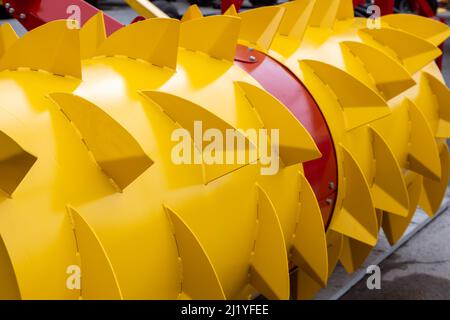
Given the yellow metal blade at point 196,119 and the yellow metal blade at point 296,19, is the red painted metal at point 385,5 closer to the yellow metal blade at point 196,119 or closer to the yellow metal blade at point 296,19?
the yellow metal blade at point 296,19

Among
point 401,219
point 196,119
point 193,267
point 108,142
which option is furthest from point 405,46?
point 108,142

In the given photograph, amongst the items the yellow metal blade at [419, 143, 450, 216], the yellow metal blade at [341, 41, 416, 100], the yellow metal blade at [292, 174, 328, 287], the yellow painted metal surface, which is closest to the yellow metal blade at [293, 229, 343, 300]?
the yellow painted metal surface

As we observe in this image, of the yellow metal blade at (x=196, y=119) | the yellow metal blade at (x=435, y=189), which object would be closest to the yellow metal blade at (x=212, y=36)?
the yellow metal blade at (x=196, y=119)

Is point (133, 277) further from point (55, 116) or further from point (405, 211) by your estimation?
point (405, 211)

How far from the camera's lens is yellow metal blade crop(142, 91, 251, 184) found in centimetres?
152

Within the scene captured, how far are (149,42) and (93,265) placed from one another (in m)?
0.66

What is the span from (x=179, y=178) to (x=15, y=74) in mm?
455

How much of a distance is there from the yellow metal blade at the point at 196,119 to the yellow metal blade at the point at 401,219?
1310mm

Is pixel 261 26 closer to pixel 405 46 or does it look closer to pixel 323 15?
pixel 323 15

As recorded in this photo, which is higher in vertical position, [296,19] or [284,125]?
[296,19]

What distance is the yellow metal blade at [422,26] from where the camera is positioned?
109 inches

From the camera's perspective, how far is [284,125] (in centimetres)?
176

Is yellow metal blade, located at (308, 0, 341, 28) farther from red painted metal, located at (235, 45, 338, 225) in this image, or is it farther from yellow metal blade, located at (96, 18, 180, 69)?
yellow metal blade, located at (96, 18, 180, 69)

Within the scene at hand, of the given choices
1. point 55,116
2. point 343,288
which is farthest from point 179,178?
point 343,288
